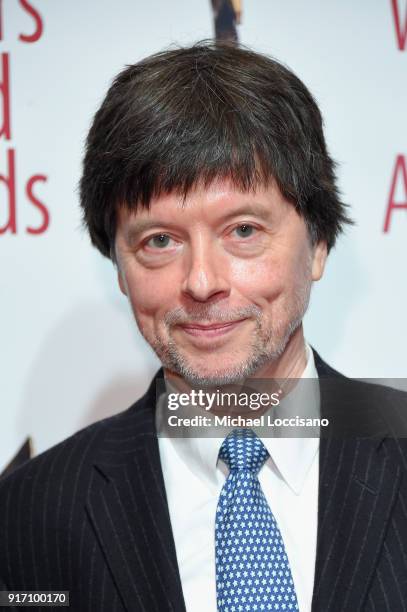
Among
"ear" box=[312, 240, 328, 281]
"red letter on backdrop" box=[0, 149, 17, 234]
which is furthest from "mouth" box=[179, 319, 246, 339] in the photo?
"red letter on backdrop" box=[0, 149, 17, 234]

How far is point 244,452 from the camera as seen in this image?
1.43 meters

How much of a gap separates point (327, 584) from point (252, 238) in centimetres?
52

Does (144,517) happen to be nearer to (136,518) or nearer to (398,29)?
(136,518)

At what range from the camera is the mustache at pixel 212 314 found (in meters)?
1.39

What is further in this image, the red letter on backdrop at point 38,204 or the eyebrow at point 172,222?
the red letter on backdrop at point 38,204

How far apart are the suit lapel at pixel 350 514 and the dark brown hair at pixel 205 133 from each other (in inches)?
14.6

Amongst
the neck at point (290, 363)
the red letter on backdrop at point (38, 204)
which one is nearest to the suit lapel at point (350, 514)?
the neck at point (290, 363)

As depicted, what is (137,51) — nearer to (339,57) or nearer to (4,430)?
(339,57)

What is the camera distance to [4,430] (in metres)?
1.96

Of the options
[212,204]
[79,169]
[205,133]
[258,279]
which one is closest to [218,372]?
[258,279]

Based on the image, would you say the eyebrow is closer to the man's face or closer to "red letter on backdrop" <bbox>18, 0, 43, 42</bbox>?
the man's face

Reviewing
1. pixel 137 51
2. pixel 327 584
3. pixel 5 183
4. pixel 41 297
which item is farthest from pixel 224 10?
pixel 327 584

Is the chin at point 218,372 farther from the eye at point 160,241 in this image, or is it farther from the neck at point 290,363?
the eye at point 160,241

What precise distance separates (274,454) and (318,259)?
358 mm
